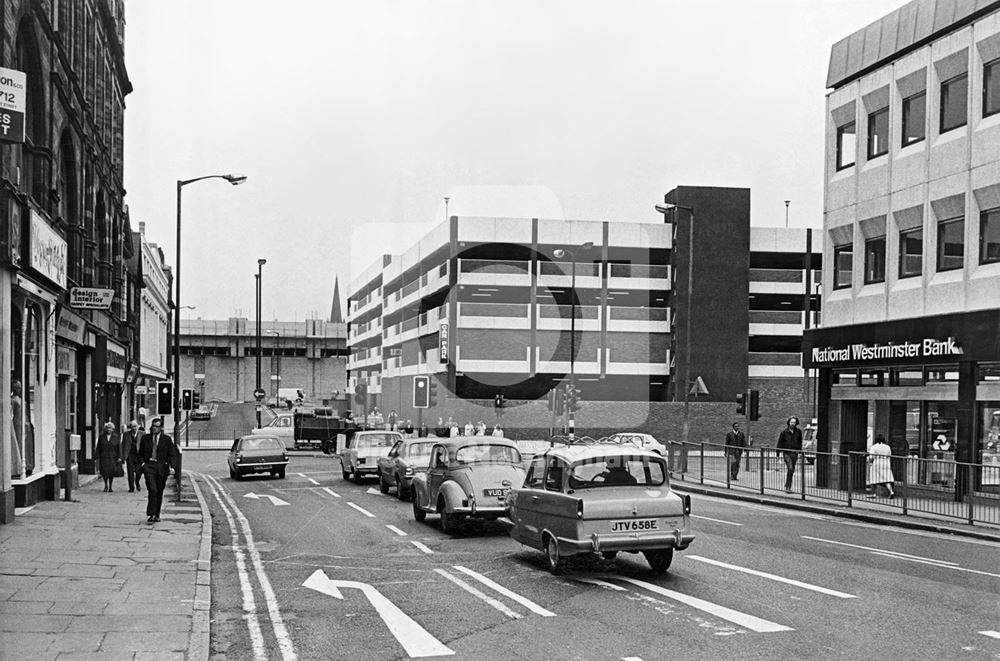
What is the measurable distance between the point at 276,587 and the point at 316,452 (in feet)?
142

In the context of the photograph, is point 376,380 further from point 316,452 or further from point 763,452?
point 763,452

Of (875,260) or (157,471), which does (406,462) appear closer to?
(157,471)

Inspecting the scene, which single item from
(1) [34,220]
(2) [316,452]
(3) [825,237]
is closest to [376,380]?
(2) [316,452]

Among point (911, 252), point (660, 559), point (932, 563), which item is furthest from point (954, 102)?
point (660, 559)

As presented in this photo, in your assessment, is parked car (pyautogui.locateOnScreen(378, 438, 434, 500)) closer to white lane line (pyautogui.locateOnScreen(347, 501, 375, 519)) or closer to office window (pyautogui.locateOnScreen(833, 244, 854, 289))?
white lane line (pyautogui.locateOnScreen(347, 501, 375, 519))

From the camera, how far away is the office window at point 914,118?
2547 centimetres

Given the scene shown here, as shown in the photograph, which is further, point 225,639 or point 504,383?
point 504,383

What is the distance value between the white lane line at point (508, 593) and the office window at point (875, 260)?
57.8 ft

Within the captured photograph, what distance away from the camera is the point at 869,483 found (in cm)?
2264

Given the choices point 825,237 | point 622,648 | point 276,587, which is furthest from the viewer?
point 825,237

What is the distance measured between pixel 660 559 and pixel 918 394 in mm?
14387

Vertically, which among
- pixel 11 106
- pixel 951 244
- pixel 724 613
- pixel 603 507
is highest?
pixel 11 106

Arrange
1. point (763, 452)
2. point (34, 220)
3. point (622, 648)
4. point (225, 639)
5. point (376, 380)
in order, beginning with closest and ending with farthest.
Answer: point (622, 648) → point (225, 639) → point (34, 220) → point (763, 452) → point (376, 380)

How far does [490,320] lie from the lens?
218ft
